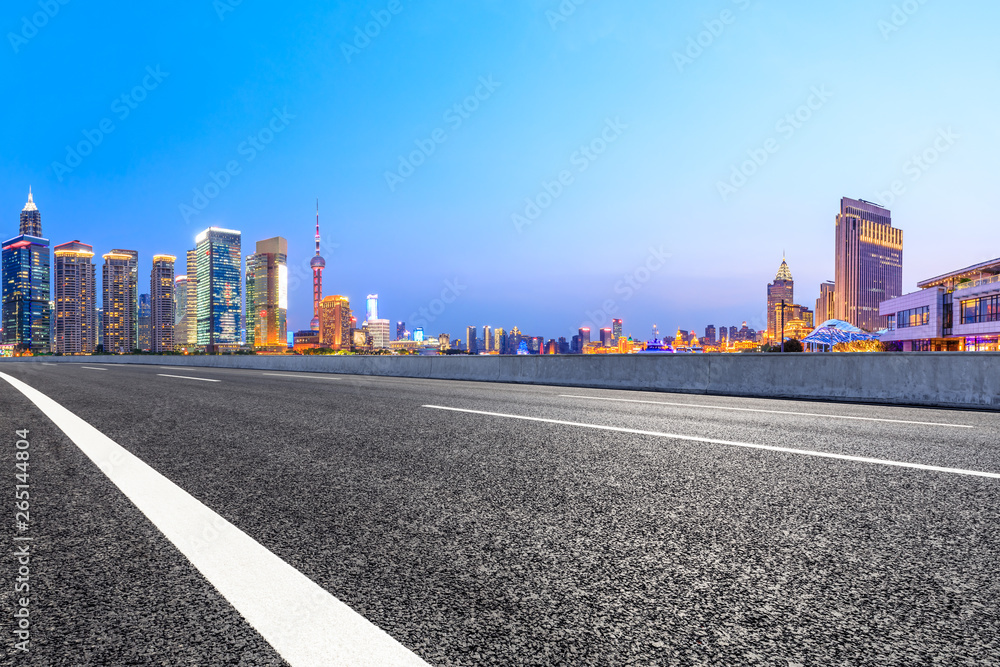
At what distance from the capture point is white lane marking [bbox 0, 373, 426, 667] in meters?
1.71

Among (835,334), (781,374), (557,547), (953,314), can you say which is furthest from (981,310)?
(557,547)

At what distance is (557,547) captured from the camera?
2639 millimetres

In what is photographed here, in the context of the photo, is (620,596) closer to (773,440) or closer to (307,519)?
(307,519)

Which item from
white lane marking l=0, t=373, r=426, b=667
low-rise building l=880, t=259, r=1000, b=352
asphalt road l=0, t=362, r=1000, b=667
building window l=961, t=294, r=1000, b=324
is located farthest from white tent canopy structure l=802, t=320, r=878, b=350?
white lane marking l=0, t=373, r=426, b=667

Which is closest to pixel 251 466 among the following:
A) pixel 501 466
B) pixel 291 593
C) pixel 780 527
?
pixel 501 466

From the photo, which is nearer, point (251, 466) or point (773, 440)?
point (251, 466)

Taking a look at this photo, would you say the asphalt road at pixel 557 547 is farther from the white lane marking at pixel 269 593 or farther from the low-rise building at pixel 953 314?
the low-rise building at pixel 953 314

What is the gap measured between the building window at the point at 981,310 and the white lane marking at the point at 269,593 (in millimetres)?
88929

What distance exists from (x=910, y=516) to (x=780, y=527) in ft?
2.65

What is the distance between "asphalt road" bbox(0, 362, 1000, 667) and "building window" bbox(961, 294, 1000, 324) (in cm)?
8307

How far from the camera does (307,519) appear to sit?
3133 mm

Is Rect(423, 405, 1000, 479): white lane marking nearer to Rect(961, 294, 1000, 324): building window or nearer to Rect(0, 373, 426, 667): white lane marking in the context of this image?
Rect(0, 373, 426, 667): white lane marking

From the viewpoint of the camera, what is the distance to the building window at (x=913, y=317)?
268 ft

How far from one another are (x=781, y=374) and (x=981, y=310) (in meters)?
79.5
